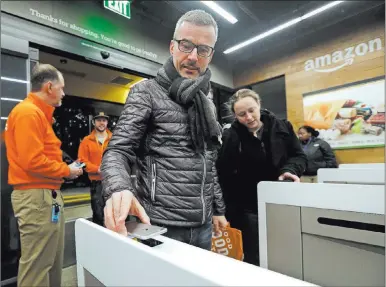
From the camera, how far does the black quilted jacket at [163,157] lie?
924 millimetres

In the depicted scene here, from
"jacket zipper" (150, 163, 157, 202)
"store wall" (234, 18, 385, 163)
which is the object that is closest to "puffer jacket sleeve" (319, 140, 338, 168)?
"store wall" (234, 18, 385, 163)

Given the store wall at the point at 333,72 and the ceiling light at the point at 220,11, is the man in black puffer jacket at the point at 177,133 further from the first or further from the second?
the store wall at the point at 333,72

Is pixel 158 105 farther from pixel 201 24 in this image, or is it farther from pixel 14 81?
pixel 14 81

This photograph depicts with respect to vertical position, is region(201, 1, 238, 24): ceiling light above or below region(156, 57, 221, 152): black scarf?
above

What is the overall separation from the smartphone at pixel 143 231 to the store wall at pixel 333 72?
4.50 metres

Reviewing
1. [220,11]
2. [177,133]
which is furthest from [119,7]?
[177,133]

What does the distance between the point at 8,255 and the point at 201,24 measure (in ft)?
8.29

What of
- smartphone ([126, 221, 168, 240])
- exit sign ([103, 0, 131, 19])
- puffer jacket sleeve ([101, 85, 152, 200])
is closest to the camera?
smartphone ([126, 221, 168, 240])

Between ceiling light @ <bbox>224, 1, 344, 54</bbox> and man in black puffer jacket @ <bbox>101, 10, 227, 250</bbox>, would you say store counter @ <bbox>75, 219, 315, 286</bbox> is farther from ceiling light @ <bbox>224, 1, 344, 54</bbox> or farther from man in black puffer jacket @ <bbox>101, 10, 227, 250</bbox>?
ceiling light @ <bbox>224, 1, 344, 54</bbox>

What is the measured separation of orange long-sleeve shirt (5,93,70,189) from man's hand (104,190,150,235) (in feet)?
4.04

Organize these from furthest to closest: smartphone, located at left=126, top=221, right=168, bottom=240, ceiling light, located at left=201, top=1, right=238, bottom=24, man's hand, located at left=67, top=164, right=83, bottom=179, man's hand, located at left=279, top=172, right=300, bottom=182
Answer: ceiling light, located at left=201, top=1, right=238, bottom=24 → man's hand, located at left=67, top=164, right=83, bottom=179 → man's hand, located at left=279, top=172, right=300, bottom=182 → smartphone, located at left=126, top=221, right=168, bottom=240

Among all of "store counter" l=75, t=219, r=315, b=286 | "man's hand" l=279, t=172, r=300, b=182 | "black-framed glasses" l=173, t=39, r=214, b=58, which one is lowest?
"store counter" l=75, t=219, r=315, b=286

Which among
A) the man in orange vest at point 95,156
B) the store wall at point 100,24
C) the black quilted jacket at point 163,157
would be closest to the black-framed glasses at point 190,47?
the black quilted jacket at point 163,157

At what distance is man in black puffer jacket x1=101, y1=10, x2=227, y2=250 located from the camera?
938 millimetres
